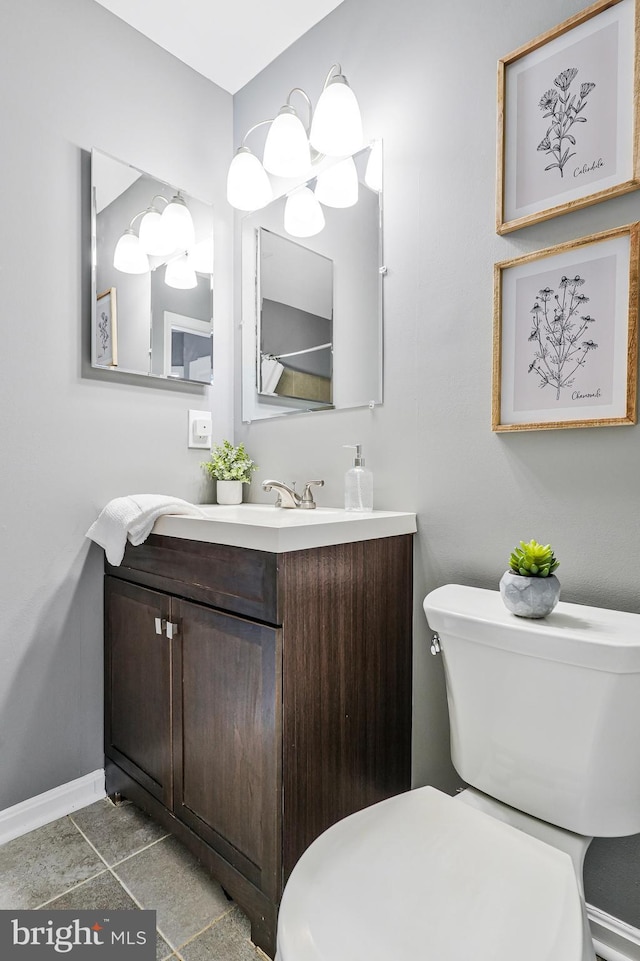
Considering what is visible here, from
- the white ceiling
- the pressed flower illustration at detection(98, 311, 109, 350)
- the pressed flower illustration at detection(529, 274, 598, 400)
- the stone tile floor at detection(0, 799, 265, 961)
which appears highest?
the white ceiling

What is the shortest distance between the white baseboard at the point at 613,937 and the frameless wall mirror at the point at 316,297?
1.29m

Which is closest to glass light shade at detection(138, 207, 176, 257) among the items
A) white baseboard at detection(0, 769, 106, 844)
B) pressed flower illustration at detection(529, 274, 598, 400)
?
pressed flower illustration at detection(529, 274, 598, 400)

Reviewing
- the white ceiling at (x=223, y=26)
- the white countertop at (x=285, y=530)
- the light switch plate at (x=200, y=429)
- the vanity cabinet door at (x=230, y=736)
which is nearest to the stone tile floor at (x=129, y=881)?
the vanity cabinet door at (x=230, y=736)

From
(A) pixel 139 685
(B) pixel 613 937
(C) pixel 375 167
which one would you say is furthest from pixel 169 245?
(B) pixel 613 937

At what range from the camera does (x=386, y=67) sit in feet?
4.76

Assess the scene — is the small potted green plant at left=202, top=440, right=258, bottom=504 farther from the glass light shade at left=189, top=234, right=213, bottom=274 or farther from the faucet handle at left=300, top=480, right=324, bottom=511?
the glass light shade at left=189, top=234, right=213, bottom=274

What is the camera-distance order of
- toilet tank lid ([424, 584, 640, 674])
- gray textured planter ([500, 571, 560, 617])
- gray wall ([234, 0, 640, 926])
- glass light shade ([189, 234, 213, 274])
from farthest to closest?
glass light shade ([189, 234, 213, 274])
gray wall ([234, 0, 640, 926])
gray textured planter ([500, 571, 560, 617])
toilet tank lid ([424, 584, 640, 674])

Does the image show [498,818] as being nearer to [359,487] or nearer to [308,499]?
[359,487]

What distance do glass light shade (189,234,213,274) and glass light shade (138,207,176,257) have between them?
90mm

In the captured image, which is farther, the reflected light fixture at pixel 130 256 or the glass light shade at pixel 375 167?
the reflected light fixture at pixel 130 256

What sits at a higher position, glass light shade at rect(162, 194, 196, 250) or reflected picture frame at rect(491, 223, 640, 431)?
glass light shade at rect(162, 194, 196, 250)

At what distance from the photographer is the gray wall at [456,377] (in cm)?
109

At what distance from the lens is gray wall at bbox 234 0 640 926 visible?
109 centimetres

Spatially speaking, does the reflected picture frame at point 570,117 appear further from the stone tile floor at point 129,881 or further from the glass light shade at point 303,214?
the stone tile floor at point 129,881
